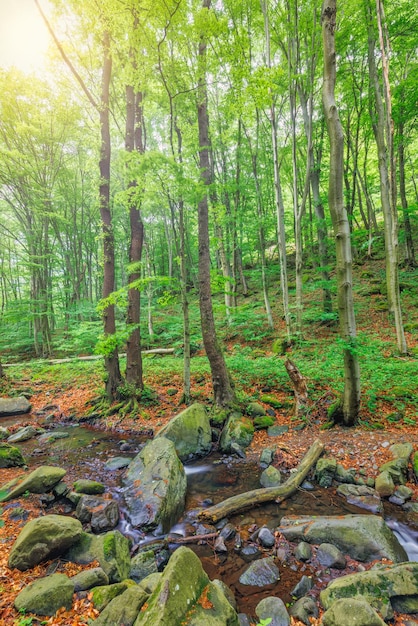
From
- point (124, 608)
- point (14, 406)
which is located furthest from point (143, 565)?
point (14, 406)

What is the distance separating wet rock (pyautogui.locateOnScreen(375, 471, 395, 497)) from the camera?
4.48 meters

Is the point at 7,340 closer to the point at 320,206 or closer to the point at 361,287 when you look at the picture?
the point at 320,206

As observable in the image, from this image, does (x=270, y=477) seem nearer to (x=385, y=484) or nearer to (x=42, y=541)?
(x=385, y=484)

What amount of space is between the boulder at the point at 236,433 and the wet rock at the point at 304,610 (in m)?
3.67

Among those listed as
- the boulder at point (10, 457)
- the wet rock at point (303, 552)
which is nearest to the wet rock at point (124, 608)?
the wet rock at point (303, 552)

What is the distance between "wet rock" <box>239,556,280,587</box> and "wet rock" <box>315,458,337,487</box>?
6.35ft

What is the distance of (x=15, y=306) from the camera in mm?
17297

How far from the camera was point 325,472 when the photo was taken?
199 inches

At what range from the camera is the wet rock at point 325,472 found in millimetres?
4934

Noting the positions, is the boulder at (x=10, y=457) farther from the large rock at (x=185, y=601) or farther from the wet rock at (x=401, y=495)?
the wet rock at (x=401, y=495)

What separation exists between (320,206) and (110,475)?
13.5 metres

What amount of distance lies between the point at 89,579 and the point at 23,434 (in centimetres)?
614

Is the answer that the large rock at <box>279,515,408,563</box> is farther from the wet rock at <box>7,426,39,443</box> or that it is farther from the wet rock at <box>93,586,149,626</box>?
the wet rock at <box>7,426,39,443</box>

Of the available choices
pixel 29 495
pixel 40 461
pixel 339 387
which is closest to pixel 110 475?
pixel 29 495
